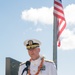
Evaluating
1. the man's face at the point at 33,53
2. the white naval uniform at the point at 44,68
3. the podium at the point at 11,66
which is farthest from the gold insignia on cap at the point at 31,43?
the podium at the point at 11,66

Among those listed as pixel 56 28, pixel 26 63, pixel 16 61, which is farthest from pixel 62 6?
pixel 26 63

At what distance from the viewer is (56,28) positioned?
37.9ft

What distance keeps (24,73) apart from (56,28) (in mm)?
5323

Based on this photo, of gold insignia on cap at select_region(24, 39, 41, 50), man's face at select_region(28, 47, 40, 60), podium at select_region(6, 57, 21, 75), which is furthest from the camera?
podium at select_region(6, 57, 21, 75)

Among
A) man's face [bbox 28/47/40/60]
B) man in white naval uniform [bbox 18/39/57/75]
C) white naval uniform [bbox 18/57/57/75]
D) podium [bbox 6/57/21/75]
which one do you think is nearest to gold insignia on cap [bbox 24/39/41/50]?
man in white naval uniform [bbox 18/39/57/75]

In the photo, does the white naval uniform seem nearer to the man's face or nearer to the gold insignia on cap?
the man's face

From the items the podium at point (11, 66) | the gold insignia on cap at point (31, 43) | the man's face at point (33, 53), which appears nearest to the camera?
the man's face at point (33, 53)

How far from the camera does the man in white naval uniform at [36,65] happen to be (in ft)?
20.5

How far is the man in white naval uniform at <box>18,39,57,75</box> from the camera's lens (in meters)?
6.26

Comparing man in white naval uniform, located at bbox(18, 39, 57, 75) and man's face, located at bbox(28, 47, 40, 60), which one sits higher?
man's face, located at bbox(28, 47, 40, 60)

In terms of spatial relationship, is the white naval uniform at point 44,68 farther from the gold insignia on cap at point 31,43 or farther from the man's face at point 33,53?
the gold insignia on cap at point 31,43

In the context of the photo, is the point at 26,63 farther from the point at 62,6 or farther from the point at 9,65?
the point at 62,6

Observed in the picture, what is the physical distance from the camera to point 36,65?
633 cm

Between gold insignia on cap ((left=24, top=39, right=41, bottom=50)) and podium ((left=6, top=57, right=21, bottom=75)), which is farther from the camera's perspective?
podium ((left=6, top=57, right=21, bottom=75))
